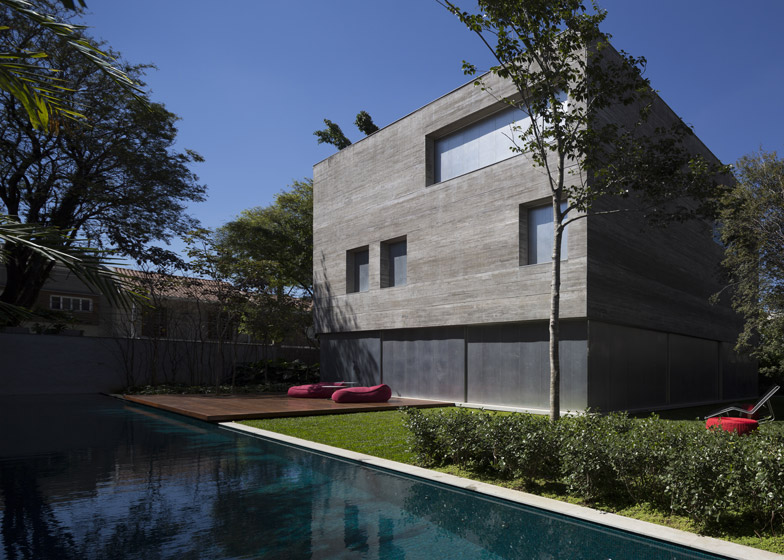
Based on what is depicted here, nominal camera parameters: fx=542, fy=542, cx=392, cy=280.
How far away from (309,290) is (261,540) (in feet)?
86.5

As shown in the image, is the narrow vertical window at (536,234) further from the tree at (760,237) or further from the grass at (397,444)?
the grass at (397,444)

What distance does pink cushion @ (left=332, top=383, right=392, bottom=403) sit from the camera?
1402 centimetres

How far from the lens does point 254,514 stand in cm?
465

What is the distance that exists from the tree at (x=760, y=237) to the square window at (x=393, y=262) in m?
8.73

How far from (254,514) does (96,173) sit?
19.7 m

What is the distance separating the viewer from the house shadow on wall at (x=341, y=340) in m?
18.0

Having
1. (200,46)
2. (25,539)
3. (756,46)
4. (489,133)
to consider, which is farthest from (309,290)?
(25,539)

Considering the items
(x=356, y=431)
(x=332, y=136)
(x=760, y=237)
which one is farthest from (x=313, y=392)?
(x=332, y=136)

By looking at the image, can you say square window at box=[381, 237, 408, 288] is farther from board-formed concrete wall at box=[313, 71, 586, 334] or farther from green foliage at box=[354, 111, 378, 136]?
green foliage at box=[354, 111, 378, 136]

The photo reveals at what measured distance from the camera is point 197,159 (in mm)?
22750

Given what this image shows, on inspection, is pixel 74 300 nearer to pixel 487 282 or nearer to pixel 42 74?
pixel 487 282

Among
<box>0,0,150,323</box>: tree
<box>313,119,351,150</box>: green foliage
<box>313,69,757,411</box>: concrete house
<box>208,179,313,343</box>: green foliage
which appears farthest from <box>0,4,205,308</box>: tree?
<box>0,0,150,323</box>: tree

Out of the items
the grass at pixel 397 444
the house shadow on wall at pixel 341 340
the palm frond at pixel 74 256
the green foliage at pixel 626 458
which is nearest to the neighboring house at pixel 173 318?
the house shadow on wall at pixel 341 340

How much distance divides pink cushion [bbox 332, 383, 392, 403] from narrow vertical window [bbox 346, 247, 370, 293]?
465 centimetres
